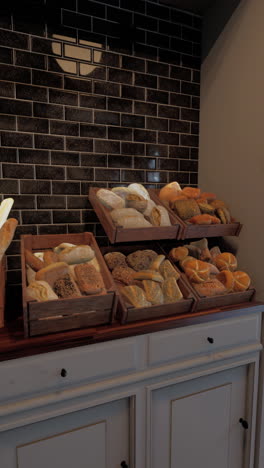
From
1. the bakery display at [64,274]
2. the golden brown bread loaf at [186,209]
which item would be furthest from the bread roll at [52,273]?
the golden brown bread loaf at [186,209]

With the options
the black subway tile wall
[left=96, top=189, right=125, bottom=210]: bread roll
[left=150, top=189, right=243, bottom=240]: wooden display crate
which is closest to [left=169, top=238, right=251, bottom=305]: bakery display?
[left=150, top=189, right=243, bottom=240]: wooden display crate

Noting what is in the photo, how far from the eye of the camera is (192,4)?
1.85 metres

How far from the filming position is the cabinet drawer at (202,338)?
51.7 inches

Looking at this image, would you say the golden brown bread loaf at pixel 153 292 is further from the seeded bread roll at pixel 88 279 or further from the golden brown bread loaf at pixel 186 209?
the golden brown bread loaf at pixel 186 209

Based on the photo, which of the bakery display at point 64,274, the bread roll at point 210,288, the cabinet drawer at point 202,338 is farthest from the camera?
the bread roll at point 210,288

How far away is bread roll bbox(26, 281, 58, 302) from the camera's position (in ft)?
3.79

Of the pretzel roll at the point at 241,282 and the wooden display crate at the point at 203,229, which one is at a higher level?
the wooden display crate at the point at 203,229

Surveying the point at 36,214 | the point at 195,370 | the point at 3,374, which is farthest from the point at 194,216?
the point at 3,374

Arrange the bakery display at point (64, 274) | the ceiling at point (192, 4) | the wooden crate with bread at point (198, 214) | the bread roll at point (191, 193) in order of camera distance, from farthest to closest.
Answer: the ceiling at point (192, 4), the bread roll at point (191, 193), the wooden crate with bread at point (198, 214), the bakery display at point (64, 274)

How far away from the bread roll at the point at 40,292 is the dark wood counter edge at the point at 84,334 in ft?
0.46

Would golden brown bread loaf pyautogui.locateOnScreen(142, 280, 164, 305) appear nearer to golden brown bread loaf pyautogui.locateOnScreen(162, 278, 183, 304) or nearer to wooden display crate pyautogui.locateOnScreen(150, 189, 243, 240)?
golden brown bread loaf pyautogui.locateOnScreen(162, 278, 183, 304)

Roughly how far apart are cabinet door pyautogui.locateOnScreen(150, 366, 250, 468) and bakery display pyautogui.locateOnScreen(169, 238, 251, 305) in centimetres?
41

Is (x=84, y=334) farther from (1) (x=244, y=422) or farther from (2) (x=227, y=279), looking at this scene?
(1) (x=244, y=422)

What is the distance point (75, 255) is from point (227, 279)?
2.43 feet
